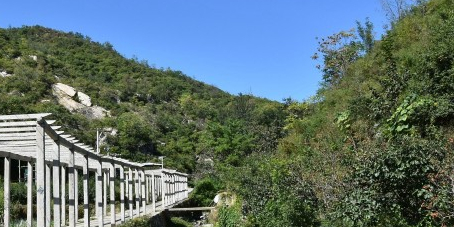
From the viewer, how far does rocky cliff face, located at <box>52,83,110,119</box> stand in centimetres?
5812

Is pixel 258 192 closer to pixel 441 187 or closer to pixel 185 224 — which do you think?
pixel 441 187

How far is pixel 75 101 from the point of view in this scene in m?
59.7

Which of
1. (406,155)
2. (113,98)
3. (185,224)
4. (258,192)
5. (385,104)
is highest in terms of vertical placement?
(113,98)

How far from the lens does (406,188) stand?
9102mm

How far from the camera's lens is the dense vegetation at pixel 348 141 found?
355 inches

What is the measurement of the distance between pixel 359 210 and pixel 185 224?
66.0 ft

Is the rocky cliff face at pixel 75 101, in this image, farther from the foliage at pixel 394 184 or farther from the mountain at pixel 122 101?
the foliage at pixel 394 184

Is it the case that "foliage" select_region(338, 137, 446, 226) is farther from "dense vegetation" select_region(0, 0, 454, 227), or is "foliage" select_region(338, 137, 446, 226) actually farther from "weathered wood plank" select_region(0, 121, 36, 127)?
"weathered wood plank" select_region(0, 121, 36, 127)

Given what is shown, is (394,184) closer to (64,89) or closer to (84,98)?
(64,89)

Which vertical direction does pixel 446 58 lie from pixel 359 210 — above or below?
above

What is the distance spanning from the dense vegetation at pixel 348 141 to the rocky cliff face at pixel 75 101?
1465 mm

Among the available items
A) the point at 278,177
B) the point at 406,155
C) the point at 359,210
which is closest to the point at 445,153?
the point at 406,155

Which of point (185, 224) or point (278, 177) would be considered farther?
point (185, 224)

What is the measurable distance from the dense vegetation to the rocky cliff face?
1465 mm
